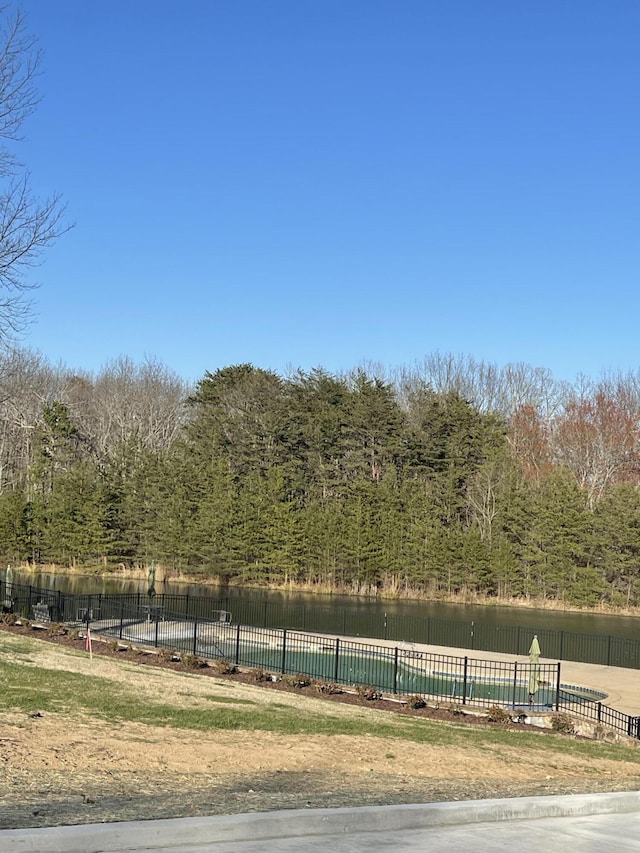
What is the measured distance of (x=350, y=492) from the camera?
225 feet

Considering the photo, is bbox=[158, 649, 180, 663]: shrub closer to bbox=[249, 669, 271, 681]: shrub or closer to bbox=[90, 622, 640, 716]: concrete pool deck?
bbox=[249, 669, 271, 681]: shrub

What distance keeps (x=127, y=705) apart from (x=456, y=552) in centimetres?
4982

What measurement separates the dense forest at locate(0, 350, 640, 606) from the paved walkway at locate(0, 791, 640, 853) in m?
51.9

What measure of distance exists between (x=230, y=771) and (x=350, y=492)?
5910 cm

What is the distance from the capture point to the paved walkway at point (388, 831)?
6020 mm

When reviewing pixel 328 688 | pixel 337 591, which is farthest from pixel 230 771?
pixel 337 591

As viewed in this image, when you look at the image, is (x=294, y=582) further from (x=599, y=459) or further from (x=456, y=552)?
(x=599, y=459)

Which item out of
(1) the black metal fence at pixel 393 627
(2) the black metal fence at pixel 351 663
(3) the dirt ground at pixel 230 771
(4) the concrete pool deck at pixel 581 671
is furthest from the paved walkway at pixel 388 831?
(1) the black metal fence at pixel 393 627

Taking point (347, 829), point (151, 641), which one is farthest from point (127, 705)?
point (151, 641)

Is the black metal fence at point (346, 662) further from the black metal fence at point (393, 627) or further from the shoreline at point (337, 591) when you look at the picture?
the shoreline at point (337, 591)

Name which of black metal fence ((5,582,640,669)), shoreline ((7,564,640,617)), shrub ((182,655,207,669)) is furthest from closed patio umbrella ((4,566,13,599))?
shoreline ((7,564,640,617))

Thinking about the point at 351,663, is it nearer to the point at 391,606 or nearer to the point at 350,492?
the point at 391,606

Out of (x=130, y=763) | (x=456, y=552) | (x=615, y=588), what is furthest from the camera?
(x=456, y=552)

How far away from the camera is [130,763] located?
30.8ft
